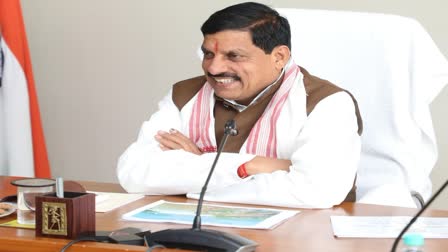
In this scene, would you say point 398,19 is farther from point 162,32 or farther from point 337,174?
point 162,32

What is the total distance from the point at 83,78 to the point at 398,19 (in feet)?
5.98

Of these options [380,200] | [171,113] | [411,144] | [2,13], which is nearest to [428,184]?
[411,144]

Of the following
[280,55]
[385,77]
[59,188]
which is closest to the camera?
[59,188]

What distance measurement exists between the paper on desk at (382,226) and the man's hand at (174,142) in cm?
59

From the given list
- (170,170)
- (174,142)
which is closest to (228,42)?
(174,142)

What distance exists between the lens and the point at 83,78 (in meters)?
4.12

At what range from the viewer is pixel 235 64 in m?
2.52

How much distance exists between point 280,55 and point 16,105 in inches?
58.5

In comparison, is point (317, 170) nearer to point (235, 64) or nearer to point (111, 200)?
point (235, 64)

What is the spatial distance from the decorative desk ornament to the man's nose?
2.81ft

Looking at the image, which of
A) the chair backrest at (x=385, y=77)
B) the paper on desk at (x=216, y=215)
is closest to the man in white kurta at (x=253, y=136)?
the paper on desk at (x=216, y=215)

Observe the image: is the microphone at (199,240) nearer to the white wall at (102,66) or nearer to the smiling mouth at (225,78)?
the smiling mouth at (225,78)

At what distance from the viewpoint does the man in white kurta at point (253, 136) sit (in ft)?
7.38

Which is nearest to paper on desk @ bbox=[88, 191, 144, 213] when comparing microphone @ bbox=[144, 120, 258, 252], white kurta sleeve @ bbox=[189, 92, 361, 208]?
white kurta sleeve @ bbox=[189, 92, 361, 208]
